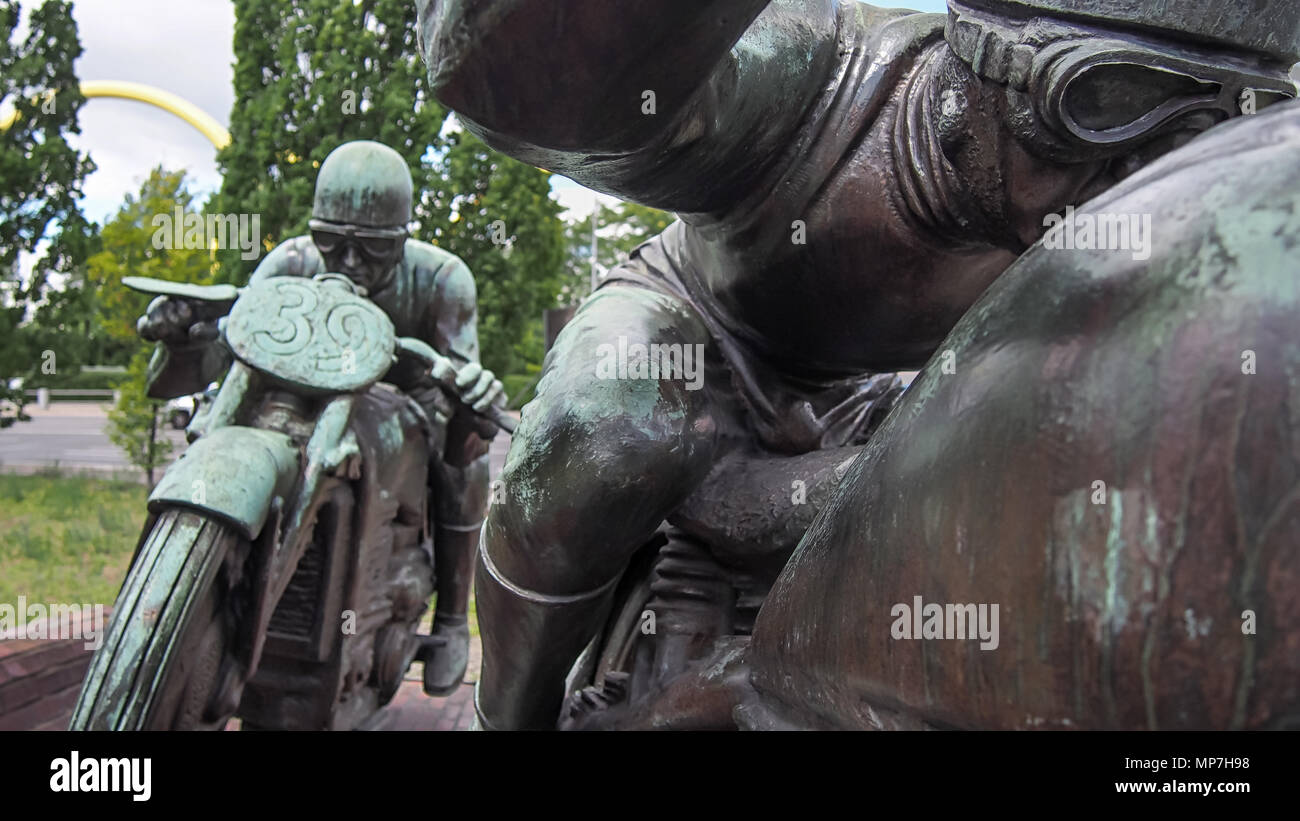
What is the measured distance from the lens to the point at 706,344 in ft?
4.77

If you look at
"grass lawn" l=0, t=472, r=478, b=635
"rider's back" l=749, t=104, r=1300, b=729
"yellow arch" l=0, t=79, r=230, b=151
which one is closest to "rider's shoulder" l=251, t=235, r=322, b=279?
"grass lawn" l=0, t=472, r=478, b=635

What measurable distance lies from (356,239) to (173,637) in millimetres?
1551

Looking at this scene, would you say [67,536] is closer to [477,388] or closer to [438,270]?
[438,270]

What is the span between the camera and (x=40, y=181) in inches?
407

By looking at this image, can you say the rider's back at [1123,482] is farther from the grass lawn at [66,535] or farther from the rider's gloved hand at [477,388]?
the grass lawn at [66,535]

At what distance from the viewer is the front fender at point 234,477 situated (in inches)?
96.1

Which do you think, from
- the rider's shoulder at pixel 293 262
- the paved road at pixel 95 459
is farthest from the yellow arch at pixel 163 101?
the rider's shoulder at pixel 293 262

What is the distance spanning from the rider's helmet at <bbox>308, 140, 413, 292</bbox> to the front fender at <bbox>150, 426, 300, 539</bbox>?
0.88m

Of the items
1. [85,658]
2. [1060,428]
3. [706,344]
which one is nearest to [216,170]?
[85,658]

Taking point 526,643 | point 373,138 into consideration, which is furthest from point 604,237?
point 526,643

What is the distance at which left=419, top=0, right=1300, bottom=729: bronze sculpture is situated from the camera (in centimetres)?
86

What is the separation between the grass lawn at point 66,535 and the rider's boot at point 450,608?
2.89m
